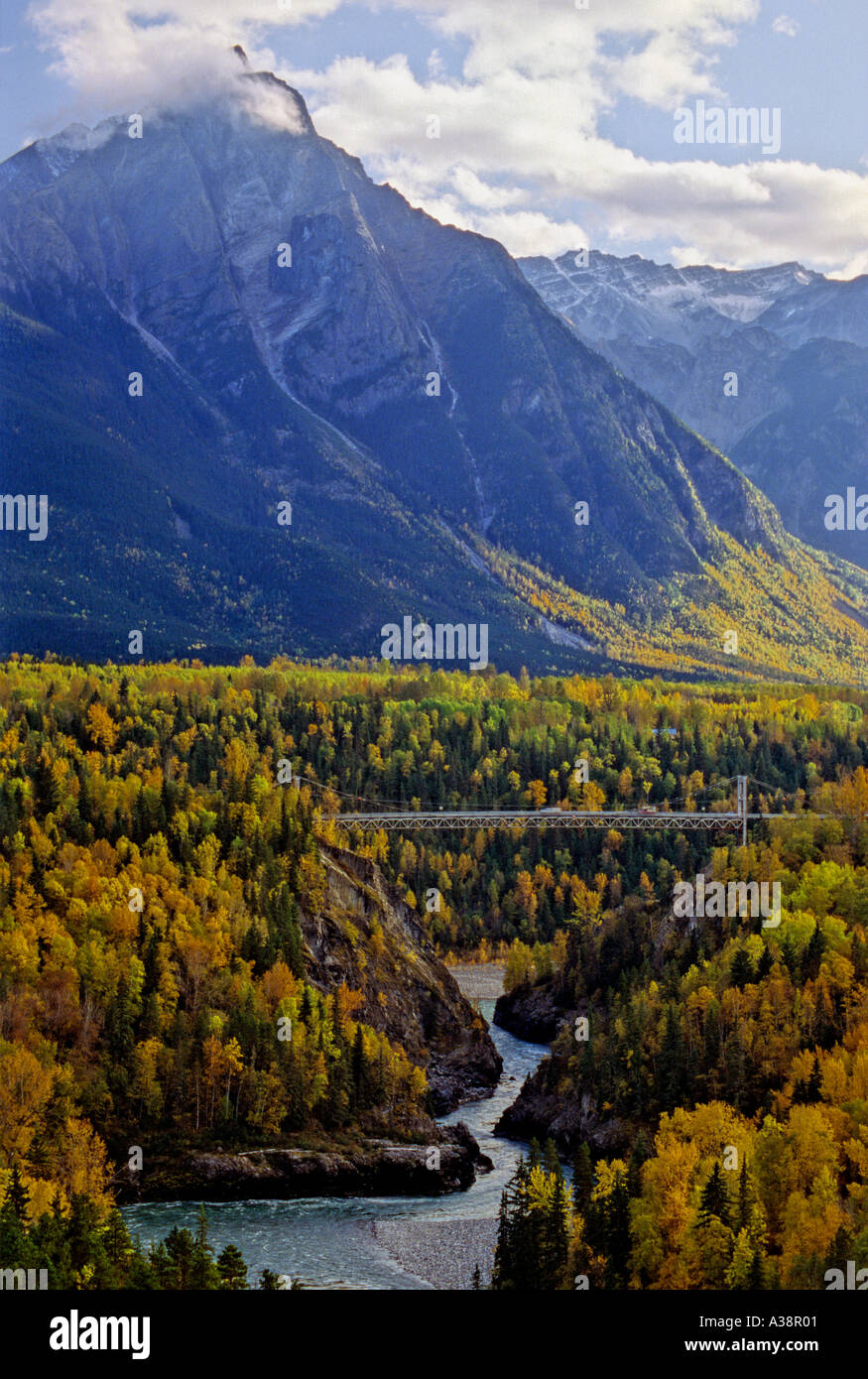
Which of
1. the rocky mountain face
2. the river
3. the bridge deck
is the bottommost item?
the river

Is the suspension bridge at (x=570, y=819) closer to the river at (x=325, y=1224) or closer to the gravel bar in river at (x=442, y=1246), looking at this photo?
the river at (x=325, y=1224)

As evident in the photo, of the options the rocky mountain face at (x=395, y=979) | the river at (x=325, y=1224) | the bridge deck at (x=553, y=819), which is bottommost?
the river at (x=325, y=1224)

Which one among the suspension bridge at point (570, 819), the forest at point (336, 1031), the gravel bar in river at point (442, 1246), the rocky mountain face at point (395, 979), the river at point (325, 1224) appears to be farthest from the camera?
the suspension bridge at point (570, 819)

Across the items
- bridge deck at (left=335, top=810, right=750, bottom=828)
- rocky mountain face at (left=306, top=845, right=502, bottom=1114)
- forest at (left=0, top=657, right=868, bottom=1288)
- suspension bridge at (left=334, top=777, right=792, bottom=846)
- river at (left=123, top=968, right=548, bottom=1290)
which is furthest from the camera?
bridge deck at (left=335, top=810, right=750, bottom=828)

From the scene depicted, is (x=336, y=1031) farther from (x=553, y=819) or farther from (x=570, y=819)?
(x=570, y=819)

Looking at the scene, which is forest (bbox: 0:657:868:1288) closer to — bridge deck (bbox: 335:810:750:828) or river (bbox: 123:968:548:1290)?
river (bbox: 123:968:548:1290)

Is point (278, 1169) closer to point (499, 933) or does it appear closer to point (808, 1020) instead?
point (808, 1020)

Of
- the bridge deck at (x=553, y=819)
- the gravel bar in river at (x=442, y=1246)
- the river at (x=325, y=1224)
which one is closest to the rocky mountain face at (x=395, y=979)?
the river at (x=325, y=1224)

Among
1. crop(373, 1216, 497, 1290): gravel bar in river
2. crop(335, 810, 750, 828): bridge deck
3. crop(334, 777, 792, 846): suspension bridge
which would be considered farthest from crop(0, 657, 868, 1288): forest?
crop(335, 810, 750, 828): bridge deck

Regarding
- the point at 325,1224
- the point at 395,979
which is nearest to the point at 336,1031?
the point at 395,979
